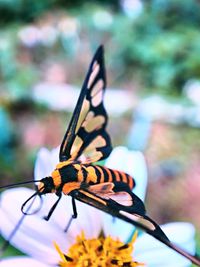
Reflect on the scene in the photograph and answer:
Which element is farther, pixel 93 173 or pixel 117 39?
pixel 117 39

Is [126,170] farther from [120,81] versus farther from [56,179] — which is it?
[120,81]

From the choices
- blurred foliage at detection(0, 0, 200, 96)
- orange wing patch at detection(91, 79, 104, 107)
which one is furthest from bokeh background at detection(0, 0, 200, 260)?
orange wing patch at detection(91, 79, 104, 107)

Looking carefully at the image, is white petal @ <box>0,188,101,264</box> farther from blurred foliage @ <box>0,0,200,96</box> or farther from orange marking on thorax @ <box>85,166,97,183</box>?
blurred foliage @ <box>0,0,200,96</box>

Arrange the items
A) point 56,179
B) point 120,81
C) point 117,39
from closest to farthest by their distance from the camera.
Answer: point 56,179
point 120,81
point 117,39

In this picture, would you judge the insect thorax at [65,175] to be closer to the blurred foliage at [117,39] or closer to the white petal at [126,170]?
the white petal at [126,170]

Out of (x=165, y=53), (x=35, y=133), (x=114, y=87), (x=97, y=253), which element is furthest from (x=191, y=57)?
(x=97, y=253)

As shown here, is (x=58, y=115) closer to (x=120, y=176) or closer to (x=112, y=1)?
(x=112, y=1)

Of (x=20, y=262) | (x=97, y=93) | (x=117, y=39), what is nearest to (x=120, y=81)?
(x=117, y=39)
